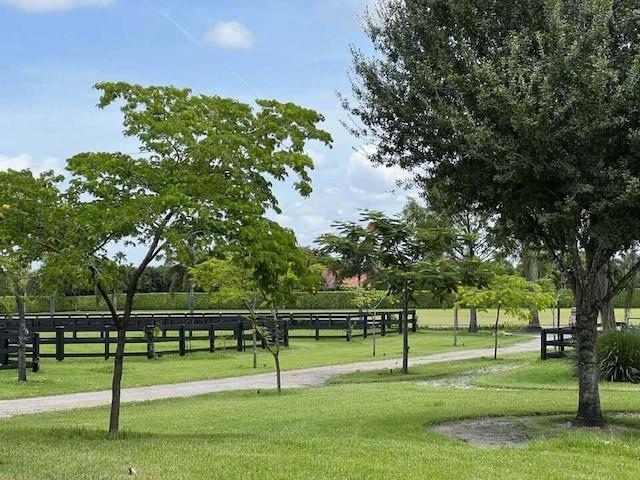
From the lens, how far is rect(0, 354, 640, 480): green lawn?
673 cm

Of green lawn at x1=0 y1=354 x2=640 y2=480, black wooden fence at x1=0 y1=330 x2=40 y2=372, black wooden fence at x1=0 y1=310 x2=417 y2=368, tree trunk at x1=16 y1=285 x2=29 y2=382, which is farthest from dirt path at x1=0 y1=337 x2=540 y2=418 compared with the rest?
black wooden fence at x1=0 y1=330 x2=40 y2=372

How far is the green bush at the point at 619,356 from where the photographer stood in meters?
17.4

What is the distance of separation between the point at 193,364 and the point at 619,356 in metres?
12.7

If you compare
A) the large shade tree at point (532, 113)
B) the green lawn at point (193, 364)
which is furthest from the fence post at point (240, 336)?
the large shade tree at point (532, 113)

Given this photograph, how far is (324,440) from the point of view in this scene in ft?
28.2

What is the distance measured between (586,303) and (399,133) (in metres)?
3.40

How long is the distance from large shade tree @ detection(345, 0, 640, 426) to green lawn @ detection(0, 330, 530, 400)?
36.8 ft

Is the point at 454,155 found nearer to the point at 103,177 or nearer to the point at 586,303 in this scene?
the point at 586,303

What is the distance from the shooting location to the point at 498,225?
11867mm

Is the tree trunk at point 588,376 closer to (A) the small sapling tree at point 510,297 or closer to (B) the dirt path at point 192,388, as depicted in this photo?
(B) the dirt path at point 192,388

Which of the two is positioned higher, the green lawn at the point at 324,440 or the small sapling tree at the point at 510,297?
the small sapling tree at the point at 510,297

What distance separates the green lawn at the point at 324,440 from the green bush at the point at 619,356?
1434 millimetres

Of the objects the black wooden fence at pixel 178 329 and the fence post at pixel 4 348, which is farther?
the black wooden fence at pixel 178 329

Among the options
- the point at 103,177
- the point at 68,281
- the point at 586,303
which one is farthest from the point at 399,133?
the point at 68,281
